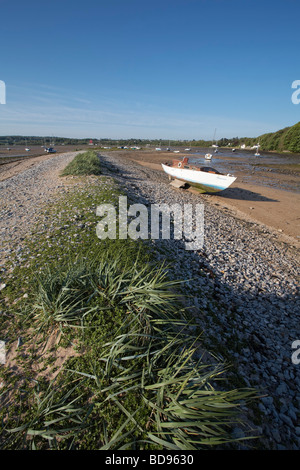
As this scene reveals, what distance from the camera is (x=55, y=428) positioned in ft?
8.59

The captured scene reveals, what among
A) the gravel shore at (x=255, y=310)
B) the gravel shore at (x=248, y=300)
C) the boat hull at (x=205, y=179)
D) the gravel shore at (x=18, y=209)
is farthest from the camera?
the boat hull at (x=205, y=179)

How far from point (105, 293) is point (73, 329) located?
89 cm

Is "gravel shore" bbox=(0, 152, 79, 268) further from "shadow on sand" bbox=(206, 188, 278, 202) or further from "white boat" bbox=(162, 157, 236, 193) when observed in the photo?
"shadow on sand" bbox=(206, 188, 278, 202)

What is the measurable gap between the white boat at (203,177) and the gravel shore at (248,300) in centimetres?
875

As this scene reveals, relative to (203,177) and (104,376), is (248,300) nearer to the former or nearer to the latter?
(104,376)

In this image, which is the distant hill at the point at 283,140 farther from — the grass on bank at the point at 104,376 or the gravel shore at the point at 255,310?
the grass on bank at the point at 104,376

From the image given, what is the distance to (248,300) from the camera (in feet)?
23.2

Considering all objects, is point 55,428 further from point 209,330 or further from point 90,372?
point 209,330

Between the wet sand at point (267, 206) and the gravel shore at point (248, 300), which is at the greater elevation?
the wet sand at point (267, 206)

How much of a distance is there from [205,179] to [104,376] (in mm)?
21190

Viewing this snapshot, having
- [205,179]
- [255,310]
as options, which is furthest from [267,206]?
[255,310]

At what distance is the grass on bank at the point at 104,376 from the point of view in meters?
2.53

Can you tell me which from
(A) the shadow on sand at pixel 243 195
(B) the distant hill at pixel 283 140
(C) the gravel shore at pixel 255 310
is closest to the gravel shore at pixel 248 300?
(C) the gravel shore at pixel 255 310
